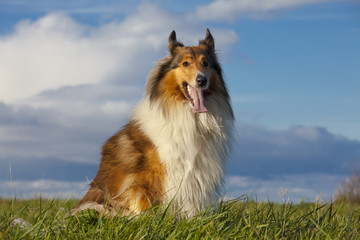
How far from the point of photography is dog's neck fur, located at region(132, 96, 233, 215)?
5.59 metres

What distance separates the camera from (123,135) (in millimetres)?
6121

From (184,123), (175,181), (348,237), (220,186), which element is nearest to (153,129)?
(184,123)

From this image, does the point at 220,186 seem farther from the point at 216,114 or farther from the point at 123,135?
the point at 123,135

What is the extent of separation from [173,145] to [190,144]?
258 millimetres

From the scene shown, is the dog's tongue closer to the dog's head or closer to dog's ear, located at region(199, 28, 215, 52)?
the dog's head

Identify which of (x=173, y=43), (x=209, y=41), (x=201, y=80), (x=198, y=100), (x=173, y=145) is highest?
(x=209, y=41)

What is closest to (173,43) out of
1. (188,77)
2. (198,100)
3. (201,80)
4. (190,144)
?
(188,77)

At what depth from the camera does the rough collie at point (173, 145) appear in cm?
553

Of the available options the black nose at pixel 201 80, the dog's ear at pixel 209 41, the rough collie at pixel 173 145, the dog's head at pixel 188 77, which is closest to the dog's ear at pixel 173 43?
the dog's head at pixel 188 77

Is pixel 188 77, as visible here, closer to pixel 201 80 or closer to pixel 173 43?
pixel 201 80

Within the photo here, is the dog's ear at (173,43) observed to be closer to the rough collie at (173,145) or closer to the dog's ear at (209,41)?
the rough collie at (173,145)

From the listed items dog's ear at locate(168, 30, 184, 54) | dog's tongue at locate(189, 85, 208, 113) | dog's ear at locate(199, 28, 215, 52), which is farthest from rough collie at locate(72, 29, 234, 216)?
dog's ear at locate(199, 28, 215, 52)

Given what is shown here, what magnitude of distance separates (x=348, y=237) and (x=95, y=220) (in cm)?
305

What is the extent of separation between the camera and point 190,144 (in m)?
5.77
